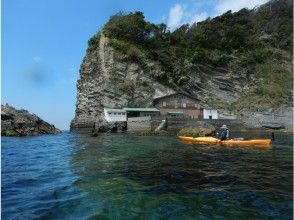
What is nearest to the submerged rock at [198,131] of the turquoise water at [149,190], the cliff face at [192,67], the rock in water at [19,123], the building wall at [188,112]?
the turquoise water at [149,190]

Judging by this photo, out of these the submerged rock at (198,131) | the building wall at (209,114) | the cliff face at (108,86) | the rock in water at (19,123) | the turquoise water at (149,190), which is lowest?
the turquoise water at (149,190)

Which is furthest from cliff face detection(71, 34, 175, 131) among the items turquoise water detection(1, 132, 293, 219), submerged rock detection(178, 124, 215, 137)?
turquoise water detection(1, 132, 293, 219)

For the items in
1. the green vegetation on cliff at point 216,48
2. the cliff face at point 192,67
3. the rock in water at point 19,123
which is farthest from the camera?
the green vegetation on cliff at point 216,48

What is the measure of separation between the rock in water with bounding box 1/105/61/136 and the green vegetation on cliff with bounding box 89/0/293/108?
25670 millimetres

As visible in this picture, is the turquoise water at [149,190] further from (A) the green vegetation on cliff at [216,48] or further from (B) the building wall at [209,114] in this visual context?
(A) the green vegetation on cliff at [216,48]

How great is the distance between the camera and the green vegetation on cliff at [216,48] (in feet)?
258

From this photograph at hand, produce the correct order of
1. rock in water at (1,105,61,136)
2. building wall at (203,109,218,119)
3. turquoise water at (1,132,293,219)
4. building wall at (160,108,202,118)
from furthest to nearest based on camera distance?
1. building wall at (160,108,202,118)
2. building wall at (203,109,218,119)
3. rock in water at (1,105,61,136)
4. turquoise water at (1,132,293,219)

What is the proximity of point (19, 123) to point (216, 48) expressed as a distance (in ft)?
175

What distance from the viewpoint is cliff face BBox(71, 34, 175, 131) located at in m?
71.8

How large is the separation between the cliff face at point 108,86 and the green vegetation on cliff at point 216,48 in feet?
7.41

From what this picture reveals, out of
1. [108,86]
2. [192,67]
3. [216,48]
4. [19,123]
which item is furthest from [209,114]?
[19,123]

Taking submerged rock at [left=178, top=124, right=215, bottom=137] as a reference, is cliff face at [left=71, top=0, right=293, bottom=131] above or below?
above

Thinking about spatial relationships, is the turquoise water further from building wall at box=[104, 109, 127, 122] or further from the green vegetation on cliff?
the green vegetation on cliff

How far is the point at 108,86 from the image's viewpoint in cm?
7294
